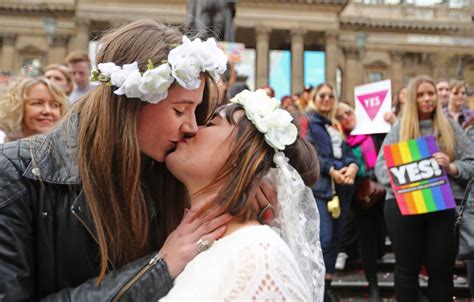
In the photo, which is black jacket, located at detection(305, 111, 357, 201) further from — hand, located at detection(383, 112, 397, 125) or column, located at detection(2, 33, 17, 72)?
column, located at detection(2, 33, 17, 72)

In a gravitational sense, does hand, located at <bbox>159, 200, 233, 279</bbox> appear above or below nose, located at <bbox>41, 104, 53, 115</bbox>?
below

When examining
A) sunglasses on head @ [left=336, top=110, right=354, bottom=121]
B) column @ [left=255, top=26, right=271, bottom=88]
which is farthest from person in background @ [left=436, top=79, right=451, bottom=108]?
column @ [left=255, top=26, right=271, bottom=88]

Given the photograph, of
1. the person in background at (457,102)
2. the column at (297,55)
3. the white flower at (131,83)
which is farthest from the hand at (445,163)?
the column at (297,55)

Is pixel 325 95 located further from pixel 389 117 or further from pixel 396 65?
pixel 396 65

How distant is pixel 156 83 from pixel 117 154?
0.29 meters

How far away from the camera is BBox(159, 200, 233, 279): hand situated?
1.79 meters

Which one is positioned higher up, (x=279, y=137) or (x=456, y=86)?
(x=456, y=86)

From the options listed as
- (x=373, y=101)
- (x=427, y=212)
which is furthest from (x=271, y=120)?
(x=373, y=101)

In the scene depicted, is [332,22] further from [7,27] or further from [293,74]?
[7,27]

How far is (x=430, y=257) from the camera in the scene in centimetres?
472

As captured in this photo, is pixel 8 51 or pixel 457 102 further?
pixel 8 51

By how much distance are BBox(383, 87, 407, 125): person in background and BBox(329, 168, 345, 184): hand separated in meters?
1.66

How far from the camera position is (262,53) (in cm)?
4244

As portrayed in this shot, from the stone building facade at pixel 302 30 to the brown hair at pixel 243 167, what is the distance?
1534 inches
